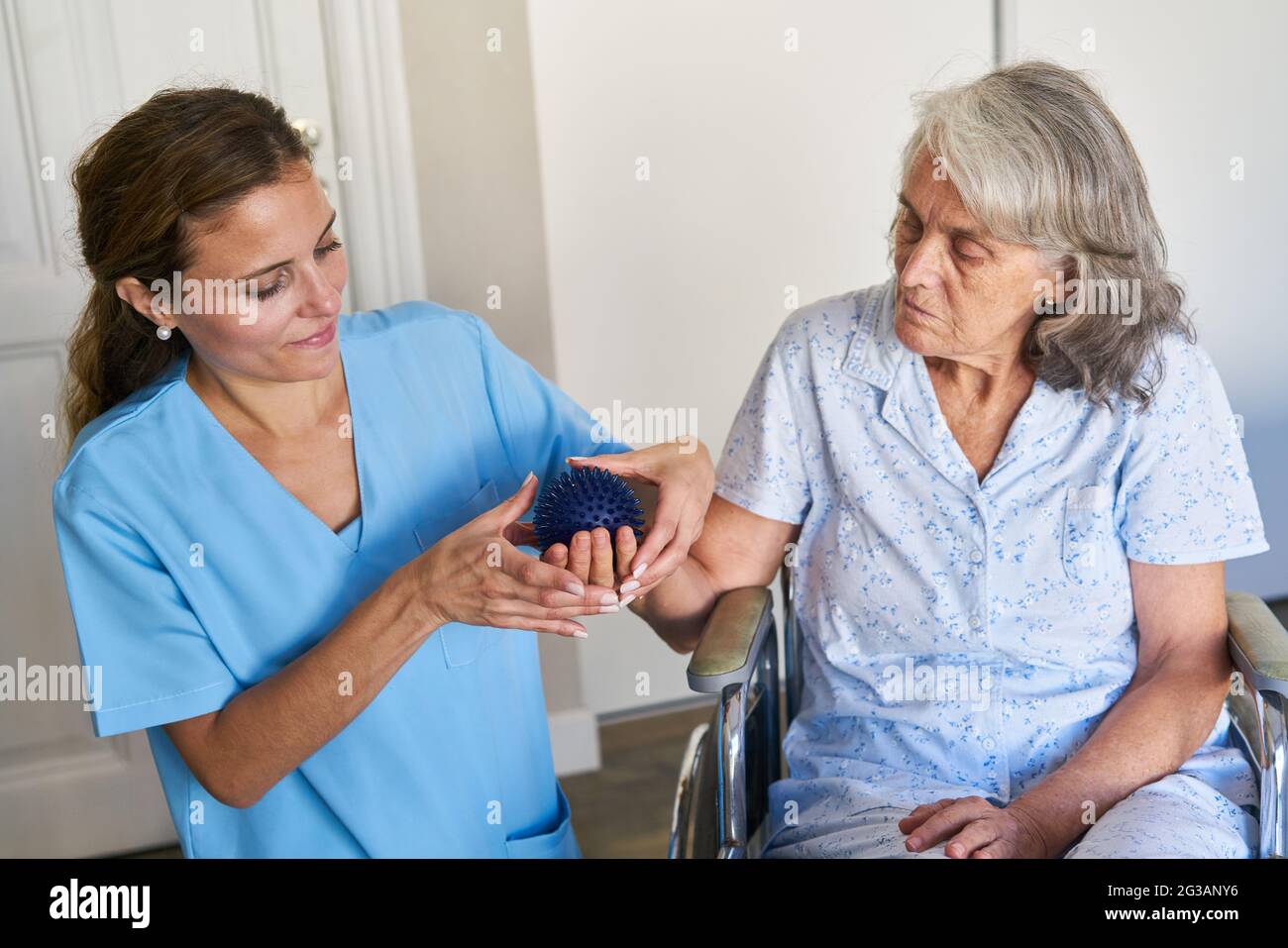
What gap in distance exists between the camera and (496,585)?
1.23 m

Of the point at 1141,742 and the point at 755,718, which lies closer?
the point at 1141,742

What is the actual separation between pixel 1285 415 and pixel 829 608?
2.07 metres

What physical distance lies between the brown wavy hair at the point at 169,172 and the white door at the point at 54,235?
0.93 m

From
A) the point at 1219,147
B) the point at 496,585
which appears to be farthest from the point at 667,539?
the point at 1219,147

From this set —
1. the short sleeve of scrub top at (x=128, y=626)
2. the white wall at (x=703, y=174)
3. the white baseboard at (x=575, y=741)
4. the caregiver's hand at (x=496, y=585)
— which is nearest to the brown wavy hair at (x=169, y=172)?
the short sleeve of scrub top at (x=128, y=626)

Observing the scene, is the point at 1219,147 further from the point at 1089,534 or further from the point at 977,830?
the point at 977,830

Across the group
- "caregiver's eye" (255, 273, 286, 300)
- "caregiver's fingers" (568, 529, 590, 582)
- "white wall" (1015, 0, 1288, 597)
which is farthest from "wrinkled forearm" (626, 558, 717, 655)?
"white wall" (1015, 0, 1288, 597)

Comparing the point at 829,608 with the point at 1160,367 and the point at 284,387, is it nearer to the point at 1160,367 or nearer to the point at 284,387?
the point at 1160,367

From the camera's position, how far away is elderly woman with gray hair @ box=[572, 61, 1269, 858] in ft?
4.64

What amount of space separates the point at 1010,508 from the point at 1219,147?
185cm

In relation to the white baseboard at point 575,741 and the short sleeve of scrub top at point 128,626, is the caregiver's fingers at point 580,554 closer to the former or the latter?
the short sleeve of scrub top at point 128,626

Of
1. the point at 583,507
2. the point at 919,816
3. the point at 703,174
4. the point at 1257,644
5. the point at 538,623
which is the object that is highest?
the point at 703,174
